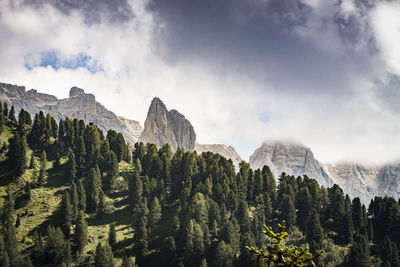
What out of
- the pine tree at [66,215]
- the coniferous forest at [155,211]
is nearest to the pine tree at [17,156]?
the coniferous forest at [155,211]

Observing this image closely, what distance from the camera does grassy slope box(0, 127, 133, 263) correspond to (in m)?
118

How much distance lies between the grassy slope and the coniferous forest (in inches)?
15.7

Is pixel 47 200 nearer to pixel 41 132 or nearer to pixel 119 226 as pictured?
pixel 119 226

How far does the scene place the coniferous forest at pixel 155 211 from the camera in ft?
366

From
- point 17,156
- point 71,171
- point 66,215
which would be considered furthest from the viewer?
point 71,171

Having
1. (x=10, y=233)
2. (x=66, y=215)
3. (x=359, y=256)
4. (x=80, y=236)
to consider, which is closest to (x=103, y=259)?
(x=80, y=236)

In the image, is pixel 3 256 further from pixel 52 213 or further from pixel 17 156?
pixel 17 156

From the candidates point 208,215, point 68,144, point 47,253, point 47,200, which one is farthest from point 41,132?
point 208,215

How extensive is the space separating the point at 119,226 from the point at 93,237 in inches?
491

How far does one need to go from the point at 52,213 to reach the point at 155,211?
1660 inches

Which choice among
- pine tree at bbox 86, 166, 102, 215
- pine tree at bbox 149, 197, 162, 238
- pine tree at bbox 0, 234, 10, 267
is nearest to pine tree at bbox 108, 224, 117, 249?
pine tree at bbox 149, 197, 162, 238

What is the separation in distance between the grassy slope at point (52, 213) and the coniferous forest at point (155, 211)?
1.31 ft

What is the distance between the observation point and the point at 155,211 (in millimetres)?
134875

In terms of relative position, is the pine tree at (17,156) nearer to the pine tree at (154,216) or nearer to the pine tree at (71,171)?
the pine tree at (71,171)
